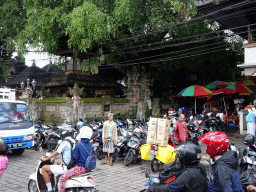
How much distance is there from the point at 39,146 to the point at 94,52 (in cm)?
737

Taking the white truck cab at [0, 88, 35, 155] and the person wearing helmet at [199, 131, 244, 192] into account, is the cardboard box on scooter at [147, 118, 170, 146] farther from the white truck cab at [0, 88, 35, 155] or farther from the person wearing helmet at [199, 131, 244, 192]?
the white truck cab at [0, 88, 35, 155]

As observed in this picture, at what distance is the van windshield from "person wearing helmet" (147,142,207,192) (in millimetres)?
8355

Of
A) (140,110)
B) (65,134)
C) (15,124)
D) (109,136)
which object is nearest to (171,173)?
(65,134)

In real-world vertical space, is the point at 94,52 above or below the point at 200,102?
above

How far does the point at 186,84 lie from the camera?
27953 millimetres

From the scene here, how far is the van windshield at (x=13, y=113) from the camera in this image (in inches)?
384

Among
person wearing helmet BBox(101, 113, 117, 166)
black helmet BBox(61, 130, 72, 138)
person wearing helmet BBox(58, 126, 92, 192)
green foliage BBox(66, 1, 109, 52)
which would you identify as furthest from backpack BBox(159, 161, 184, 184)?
green foliage BBox(66, 1, 109, 52)

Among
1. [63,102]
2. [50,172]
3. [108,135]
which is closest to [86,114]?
[63,102]

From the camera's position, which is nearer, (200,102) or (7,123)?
(7,123)

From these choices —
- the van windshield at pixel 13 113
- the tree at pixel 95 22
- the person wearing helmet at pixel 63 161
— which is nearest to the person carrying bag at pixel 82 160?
the person wearing helmet at pixel 63 161

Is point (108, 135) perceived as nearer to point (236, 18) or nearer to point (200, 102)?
point (236, 18)

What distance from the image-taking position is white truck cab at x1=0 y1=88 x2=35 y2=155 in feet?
30.5

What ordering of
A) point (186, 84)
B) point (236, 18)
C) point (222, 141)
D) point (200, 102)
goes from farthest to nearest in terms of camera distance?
point (186, 84) < point (200, 102) < point (236, 18) < point (222, 141)

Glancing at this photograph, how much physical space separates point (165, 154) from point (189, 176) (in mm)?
4210
